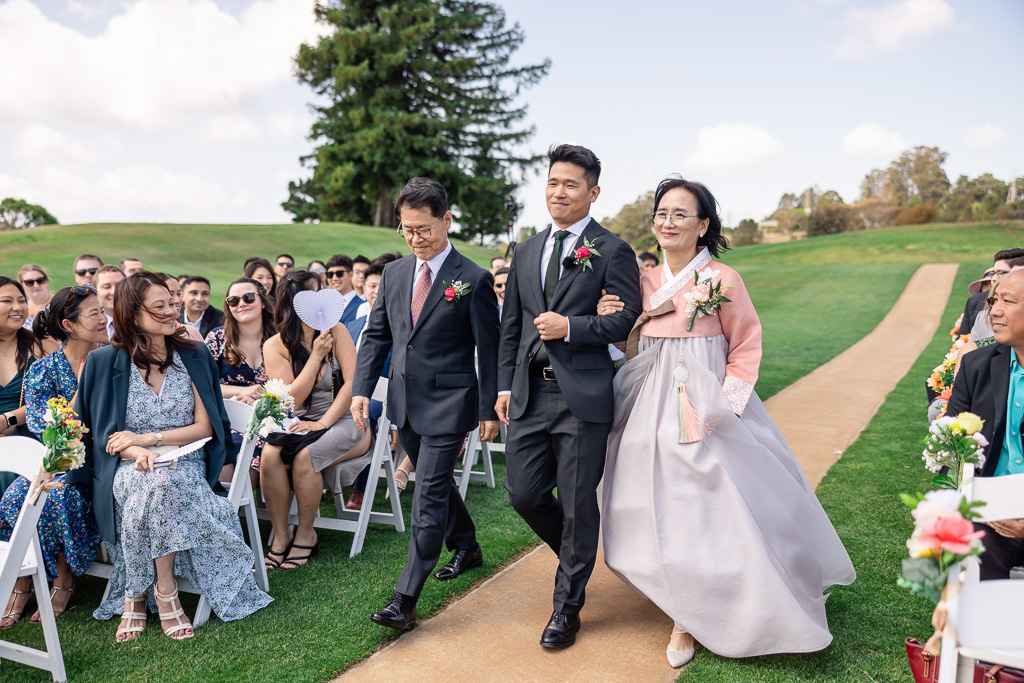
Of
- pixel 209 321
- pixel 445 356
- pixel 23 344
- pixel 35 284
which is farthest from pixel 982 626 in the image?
pixel 35 284

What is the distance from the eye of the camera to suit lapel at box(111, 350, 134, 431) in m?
4.10

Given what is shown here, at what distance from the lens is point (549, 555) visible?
489cm

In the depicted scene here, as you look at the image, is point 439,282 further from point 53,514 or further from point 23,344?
point 23,344

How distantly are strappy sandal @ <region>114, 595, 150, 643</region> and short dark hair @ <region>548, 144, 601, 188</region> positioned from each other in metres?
3.20

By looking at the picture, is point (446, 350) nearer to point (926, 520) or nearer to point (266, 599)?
point (266, 599)

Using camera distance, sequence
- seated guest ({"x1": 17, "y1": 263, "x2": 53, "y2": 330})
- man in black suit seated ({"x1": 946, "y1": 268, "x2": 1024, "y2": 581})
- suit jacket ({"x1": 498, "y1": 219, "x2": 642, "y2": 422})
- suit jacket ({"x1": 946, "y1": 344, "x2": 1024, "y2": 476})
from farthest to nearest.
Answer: seated guest ({"x1": 17, "y1": 263, "x2": 53, "y2": 330}), suit jacket ({"x1": 498, "y1": 219, "x2": 642, "y2": 422}), suit jacket ({"x1": 946, "y1": 344, "x2": 1024, "y2": 476}), man in black suit seated ({"x1": 946, "y1": 268, "x2": 1024, "y2": 581})

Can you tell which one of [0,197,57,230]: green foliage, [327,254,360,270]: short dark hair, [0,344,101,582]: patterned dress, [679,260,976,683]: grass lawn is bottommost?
[679,260,976,683]: grass lawn

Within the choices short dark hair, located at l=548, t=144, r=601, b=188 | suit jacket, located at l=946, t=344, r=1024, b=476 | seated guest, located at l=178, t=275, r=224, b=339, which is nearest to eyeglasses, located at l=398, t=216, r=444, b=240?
short dark hair, located at l=548, t=144, r=601, b=188

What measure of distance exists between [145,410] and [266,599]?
50.9 inches

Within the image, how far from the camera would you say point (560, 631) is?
11.9 ft

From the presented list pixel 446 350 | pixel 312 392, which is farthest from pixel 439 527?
pixel 312 392

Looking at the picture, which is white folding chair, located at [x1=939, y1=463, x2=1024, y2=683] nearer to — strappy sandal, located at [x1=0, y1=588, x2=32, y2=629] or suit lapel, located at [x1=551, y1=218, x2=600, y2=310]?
suit lapel, located at [x1=551, y1=218, x2=600, y2=310]

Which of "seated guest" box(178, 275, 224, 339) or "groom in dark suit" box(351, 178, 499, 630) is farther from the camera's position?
"seated guest" box(178, 275, 224, 339)

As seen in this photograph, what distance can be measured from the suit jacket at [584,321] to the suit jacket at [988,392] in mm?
1557
